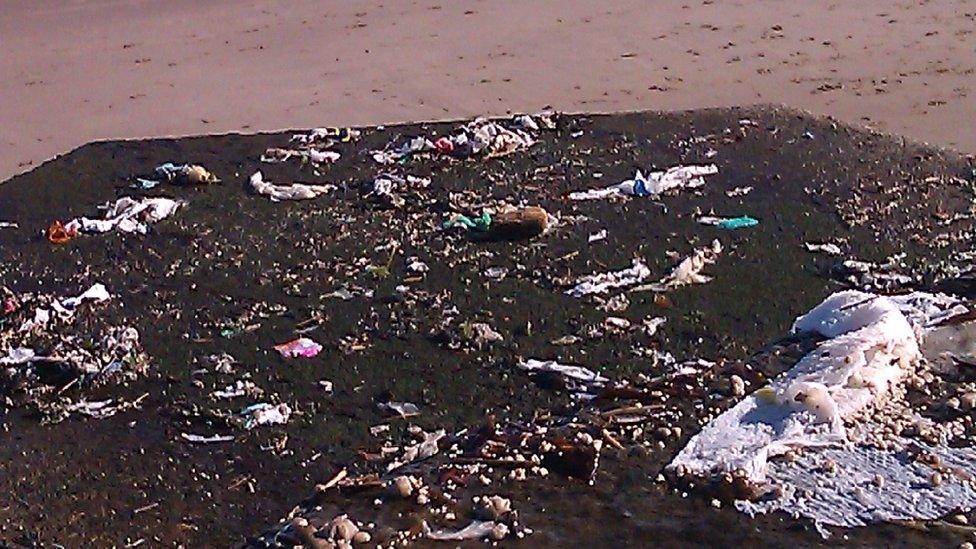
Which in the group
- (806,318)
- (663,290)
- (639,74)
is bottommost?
(639,74)

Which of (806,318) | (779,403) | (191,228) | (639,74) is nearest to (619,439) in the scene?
(779,403)

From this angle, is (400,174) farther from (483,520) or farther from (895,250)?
(483,520)

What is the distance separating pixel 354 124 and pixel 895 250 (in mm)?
2629

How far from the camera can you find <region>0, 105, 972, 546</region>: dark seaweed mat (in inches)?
69.6

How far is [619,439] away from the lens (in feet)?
4.56

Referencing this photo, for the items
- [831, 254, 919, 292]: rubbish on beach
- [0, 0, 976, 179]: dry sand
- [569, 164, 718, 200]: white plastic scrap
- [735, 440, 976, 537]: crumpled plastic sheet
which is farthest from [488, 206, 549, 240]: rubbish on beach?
[0, 0, 976, 179]: dry sand

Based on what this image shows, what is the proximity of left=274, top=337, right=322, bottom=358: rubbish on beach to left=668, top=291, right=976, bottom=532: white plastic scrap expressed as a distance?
950 millimetres

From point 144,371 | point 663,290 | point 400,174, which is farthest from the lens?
point 400,174

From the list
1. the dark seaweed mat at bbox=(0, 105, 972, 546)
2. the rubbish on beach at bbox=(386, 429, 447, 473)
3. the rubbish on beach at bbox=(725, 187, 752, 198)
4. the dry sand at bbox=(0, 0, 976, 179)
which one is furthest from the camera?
the dry sand at bbox=(0, 0, 976, 179)

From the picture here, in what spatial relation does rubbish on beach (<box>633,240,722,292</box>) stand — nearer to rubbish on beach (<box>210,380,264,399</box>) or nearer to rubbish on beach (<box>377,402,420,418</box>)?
rubbish on beach (<box>377,402,420,418</box>)

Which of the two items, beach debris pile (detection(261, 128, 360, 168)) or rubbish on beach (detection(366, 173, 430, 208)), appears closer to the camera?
rubbish on beach (detection(366, 173, 430, 208))

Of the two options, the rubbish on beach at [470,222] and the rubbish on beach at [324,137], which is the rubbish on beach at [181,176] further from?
the rubbish on beach at [470,222]

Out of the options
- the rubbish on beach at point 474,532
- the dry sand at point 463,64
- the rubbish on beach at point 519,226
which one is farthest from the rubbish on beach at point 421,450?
the dry sand at point 463,64

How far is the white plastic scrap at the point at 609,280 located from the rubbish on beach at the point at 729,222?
0.72 ft
